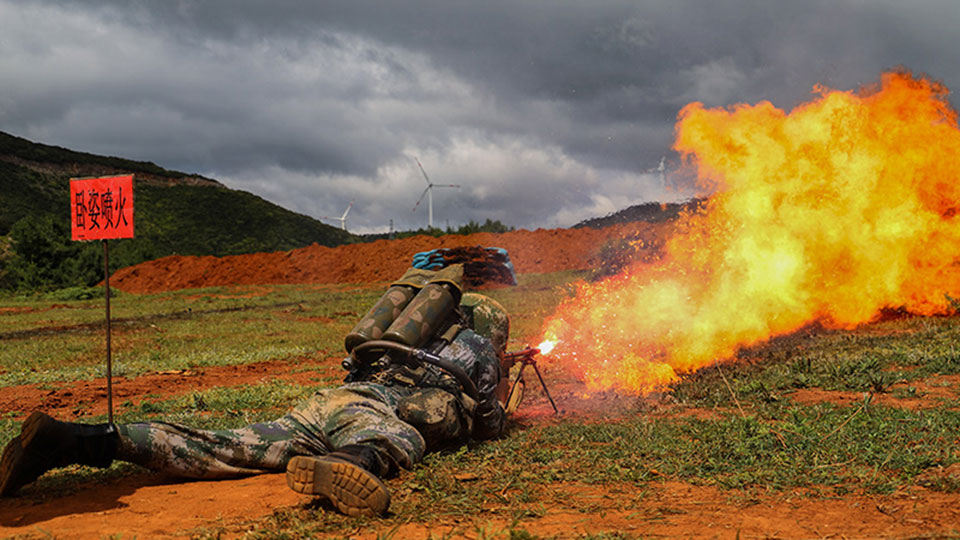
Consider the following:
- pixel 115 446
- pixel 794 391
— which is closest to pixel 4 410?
pixel 115 446

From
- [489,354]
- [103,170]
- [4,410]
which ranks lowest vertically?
[4,410]

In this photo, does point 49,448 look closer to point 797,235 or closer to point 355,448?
point 355,448

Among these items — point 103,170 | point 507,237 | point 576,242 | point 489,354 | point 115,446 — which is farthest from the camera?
point 103,170

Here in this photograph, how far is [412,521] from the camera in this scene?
3.99 metres

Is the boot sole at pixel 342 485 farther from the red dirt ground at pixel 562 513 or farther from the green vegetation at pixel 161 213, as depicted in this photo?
the green vegetation at pixel 161 213

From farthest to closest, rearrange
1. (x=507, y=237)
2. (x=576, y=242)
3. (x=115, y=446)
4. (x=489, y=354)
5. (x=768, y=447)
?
(x=507, y=237), (x=576, y=242), (x=489, y=354), (x=768, y=447), (x=115, y=446)

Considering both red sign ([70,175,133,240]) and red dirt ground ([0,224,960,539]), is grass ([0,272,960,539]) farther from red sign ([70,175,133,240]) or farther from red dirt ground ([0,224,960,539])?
red sign ([70,175,133,240])

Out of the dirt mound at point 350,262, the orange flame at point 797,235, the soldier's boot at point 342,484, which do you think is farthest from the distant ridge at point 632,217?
the soldier's boot at point 342,484

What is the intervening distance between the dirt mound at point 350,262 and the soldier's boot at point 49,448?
3799cm

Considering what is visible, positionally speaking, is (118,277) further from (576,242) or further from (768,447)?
(768,447)

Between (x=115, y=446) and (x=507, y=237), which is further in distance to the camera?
(x=507, y=237)

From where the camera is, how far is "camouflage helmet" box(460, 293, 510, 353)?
256 inches

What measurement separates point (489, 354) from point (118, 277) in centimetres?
5194

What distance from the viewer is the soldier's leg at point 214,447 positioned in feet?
14.9
